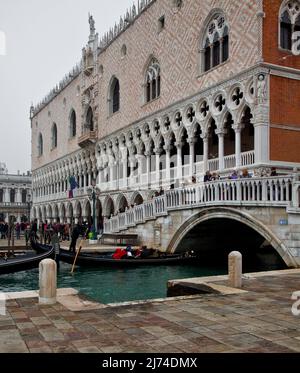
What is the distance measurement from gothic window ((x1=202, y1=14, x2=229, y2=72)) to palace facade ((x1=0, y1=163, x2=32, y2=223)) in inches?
1575

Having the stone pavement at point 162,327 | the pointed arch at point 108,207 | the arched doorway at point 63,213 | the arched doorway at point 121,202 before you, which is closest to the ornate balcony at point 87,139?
the pointed arch at point 108,207

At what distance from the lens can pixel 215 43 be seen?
14195 millimetres

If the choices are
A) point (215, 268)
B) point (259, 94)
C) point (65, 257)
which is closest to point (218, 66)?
point (259, 94)

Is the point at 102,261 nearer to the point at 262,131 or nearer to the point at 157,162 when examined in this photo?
the point at 262,131

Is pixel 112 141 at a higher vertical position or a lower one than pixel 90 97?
lower

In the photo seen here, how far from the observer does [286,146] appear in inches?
474

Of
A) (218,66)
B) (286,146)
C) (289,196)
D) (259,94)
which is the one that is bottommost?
(289,196)

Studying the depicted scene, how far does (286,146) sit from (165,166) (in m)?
6.11

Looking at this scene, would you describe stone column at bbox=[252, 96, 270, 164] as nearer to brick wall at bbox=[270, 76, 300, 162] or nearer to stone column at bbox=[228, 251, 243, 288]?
brick wall at bbox=[270, 76, 300, 162]

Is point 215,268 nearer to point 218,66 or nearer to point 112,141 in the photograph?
point 218,66

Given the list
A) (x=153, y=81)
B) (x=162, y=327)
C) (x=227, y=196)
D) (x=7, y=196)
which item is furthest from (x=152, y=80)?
(x=7, y=196)

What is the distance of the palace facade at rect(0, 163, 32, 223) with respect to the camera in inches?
2010
